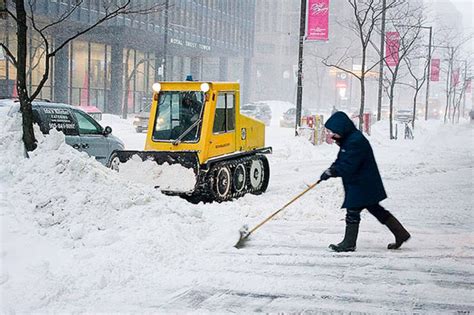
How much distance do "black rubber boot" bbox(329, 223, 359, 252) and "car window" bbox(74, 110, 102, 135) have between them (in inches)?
271

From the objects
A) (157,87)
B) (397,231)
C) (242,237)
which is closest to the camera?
(397,231)

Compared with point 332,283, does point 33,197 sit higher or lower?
higher

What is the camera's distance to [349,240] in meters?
8.09

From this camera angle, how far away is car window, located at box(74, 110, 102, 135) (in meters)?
13.2

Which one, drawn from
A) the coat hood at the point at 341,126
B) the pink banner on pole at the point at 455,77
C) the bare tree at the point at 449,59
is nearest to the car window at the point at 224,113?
the coat hood at the point at 341,126

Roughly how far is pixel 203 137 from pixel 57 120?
3.03 m

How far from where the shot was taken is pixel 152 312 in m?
5.85

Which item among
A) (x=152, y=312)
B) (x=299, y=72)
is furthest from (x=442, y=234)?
(x=299, y=72)

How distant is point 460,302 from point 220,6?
57186mm

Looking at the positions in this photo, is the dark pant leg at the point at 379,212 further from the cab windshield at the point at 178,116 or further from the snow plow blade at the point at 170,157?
the cab windshield at the point at 178,116

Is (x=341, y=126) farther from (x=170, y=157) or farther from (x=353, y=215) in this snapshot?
(x=170, y=157)

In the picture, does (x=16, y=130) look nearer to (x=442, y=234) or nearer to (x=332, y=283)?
(x=332, y=283)

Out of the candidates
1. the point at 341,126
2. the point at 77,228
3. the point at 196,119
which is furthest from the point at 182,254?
the point at 196,119

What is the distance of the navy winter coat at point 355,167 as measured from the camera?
25.8ft
